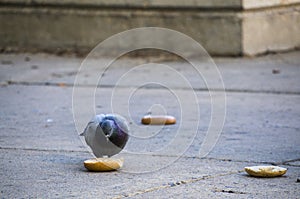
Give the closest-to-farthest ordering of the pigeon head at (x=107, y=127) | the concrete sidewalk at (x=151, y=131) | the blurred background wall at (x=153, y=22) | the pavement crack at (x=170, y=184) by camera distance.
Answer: the pavement crack at (x=170, y=184), the concrete sidewalk at (x=151, y=131), the pigeon head at (x=107, y=127), the blurred background wall at (x=153, y=22)

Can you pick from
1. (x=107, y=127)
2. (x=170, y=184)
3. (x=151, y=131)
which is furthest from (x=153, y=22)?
(x=170, y=184)

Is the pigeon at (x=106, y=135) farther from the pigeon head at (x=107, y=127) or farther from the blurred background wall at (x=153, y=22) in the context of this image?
the blurred background wall at (x=153, y=22)

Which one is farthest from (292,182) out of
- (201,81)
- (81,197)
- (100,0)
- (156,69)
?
(100,0)

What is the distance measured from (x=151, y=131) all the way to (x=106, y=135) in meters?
1.30

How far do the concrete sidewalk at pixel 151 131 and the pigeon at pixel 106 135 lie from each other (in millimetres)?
132

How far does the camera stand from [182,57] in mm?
9133

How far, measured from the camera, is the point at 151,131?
5508mm

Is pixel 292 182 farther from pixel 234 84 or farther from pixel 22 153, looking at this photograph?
pixel 234 84

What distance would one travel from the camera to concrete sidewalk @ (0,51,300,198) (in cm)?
394

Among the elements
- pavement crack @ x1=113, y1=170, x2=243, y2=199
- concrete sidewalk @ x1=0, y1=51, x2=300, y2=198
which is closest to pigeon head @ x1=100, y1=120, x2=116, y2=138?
concrete sidewalk @ x1=0, y1=51, x2=300, y2=198

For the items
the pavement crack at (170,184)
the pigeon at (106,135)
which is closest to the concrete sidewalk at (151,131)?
the pavement crack at (170,184)

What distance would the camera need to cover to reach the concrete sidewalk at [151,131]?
155 inches

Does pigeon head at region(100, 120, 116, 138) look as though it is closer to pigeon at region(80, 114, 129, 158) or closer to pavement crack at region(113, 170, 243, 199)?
pigeon at region(80, 114, 129, 158)

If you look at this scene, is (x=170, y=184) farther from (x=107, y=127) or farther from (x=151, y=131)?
(x=151, y=131)
